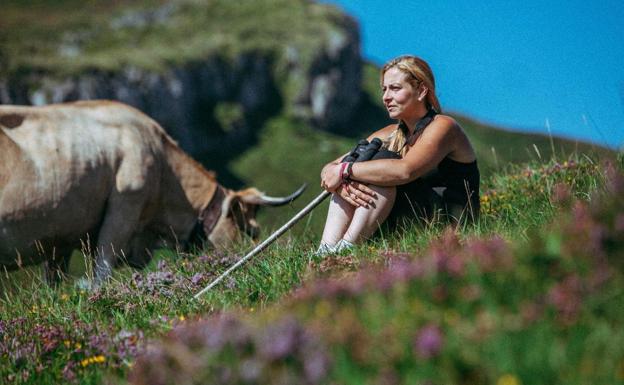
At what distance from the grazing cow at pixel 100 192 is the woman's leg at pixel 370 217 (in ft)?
6.42

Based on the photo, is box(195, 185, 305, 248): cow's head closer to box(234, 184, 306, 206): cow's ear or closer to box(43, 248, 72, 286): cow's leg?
box(234, 184, 306, 206): cow's ear

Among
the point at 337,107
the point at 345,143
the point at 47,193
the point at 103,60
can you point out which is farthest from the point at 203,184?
the point at 337,107

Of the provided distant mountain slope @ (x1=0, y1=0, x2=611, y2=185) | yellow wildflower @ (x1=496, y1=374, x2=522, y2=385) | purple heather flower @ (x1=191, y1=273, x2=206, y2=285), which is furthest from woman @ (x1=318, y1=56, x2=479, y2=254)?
distant mountain slope @ (x1=0, y1=0, x2=611, y2=185)

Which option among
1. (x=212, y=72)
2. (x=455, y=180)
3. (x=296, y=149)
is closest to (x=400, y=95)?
(x=455, y=180)

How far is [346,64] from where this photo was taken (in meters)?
140

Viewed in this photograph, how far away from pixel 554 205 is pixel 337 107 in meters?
133

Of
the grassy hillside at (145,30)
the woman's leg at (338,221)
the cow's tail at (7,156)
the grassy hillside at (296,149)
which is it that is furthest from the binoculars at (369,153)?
the grassy hillside at (145,30)

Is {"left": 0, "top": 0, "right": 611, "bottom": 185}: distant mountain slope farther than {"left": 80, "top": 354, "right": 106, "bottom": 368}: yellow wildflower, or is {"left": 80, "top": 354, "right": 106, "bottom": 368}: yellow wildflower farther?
{"left": 0, "top": 0, "right": 611, "bottom": 185}: distant mountain slope

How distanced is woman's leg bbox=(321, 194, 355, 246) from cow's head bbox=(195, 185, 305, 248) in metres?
4.48

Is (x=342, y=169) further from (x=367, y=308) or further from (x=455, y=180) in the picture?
(x=367, y=308)

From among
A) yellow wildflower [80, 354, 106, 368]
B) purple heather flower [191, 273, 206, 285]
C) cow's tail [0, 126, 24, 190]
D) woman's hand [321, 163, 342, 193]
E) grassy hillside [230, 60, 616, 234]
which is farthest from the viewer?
grassy hillside [230, 60, 616, 234]

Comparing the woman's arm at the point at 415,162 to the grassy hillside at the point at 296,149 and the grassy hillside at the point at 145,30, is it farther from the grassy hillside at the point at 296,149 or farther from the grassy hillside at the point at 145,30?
the grassy hillside at the point at 145,30

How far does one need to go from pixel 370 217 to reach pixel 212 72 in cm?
11459

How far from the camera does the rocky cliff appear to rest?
91938 millimetres
